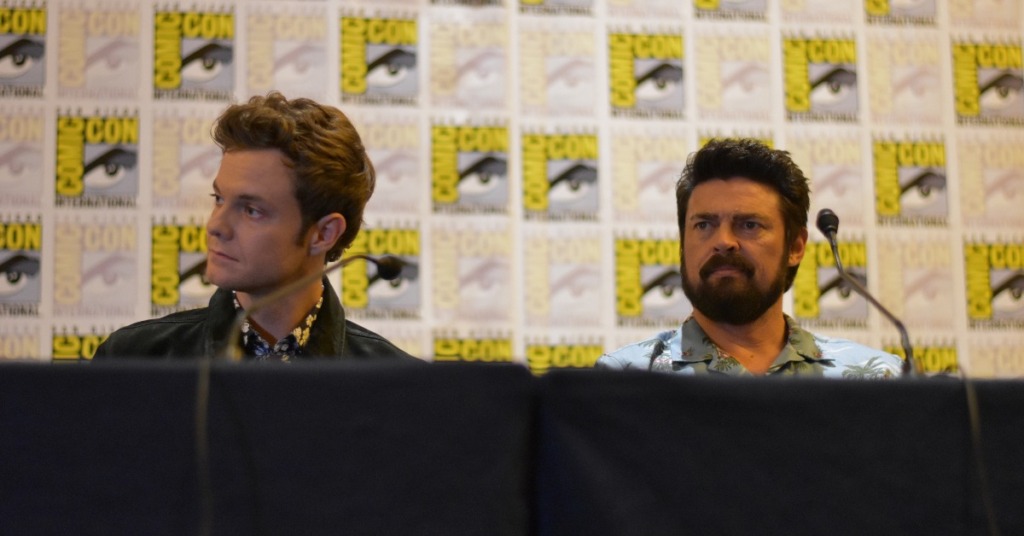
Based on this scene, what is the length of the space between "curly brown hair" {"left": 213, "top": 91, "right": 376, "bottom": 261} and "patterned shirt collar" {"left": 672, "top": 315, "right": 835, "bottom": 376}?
2.54 ft

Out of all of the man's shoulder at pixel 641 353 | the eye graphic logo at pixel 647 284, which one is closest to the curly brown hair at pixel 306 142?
the man's shoulder at pixel 641 353

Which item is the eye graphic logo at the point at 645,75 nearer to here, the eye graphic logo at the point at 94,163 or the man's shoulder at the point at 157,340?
the eye graphic logo at the point at 94,163

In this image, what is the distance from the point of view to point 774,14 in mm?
3273

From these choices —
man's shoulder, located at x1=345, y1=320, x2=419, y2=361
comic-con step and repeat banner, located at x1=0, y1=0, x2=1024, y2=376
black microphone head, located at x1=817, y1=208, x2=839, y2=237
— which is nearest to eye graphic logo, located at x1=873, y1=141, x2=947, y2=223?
comic-con step and repeat banner, located at x1=0, y1=0, x2=1024, y2=376

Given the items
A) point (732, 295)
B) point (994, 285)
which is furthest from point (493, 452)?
point (994, 285)

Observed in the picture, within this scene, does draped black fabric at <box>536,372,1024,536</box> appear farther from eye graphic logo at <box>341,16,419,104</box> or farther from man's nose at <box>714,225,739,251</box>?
eye graphic logo at <box>341,16,419,104</box>

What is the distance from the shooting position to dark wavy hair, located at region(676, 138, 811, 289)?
2240 millimetres

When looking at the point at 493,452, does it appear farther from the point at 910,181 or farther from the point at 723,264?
the point at 910,181

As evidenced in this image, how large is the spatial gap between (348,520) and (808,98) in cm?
263

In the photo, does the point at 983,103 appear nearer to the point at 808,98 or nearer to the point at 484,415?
the point at 808,98

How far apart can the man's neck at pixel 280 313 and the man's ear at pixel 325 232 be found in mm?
74

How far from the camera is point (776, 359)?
217 cm

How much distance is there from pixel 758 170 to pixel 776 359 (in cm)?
41

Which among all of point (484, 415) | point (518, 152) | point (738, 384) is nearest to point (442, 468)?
point (484, 415)
